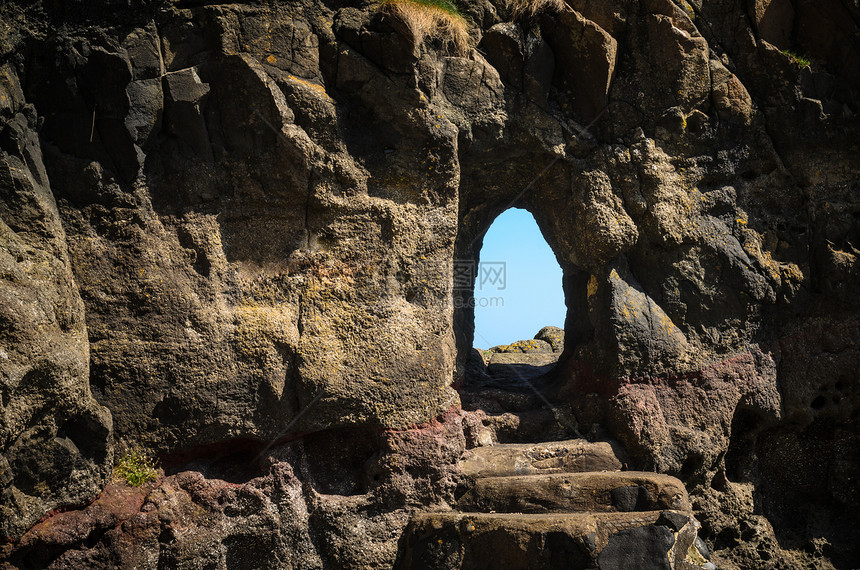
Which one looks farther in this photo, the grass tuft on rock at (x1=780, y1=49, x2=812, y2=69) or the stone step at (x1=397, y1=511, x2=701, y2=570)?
the grass tuft on rock at (x1=780, y1=49, x2=812, y2=69)

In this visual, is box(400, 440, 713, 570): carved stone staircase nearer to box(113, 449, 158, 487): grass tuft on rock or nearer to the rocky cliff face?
the rocky cliff face

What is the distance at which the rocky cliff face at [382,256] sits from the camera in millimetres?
6035

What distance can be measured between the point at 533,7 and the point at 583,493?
465cm

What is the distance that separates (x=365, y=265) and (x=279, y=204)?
0.93 meters

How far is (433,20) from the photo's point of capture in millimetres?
7070

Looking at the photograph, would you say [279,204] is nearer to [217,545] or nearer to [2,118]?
[2,118]

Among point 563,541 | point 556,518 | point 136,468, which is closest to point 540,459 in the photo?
point 556,518

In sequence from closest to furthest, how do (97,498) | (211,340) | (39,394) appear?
(39,394) < (97,498) < (211,340)

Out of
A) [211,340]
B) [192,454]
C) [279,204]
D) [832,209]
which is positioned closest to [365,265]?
[279,204]

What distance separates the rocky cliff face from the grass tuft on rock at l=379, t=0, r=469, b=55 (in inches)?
3.9

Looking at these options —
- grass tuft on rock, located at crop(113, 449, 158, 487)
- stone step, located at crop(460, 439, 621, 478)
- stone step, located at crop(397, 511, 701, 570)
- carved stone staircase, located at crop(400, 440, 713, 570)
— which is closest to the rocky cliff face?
grass tuft on rock, located at crop(113, 449, 158, 487)

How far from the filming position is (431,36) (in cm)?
711

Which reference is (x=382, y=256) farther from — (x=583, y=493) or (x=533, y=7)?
(x=533, y=7)

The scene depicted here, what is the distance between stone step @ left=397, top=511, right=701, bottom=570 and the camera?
18.3 feet
